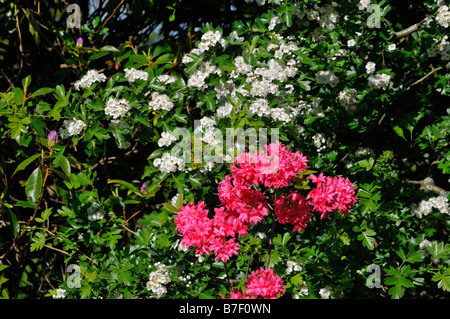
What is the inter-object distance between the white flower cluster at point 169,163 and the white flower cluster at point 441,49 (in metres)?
1.25

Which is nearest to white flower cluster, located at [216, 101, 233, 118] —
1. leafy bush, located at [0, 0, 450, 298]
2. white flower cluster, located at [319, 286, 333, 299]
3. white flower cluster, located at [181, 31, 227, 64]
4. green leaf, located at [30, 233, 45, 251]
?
leafy bush, located at [0, 0, 450, 298]

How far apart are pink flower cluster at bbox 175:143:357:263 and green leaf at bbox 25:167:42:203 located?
2.15 feet

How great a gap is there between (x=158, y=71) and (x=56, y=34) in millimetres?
595

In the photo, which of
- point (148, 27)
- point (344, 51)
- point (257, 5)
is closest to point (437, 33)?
point (344, 51)

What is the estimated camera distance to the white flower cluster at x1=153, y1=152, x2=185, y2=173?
1863 mm

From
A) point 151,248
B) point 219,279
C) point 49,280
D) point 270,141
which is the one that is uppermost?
point 270,141

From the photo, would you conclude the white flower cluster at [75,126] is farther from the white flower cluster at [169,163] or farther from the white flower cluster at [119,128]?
the white flower cluster at [169,163]

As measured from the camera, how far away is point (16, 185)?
7.60 feet

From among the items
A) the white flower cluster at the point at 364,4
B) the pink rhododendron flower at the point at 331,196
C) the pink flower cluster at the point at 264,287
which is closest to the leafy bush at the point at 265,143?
the white flower cluster at the point at 364,4

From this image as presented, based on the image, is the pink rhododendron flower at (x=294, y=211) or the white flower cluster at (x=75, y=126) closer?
the pink rhododendron flower at (x=294, y=211)

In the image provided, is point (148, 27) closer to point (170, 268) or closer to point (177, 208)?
point (177, 208)

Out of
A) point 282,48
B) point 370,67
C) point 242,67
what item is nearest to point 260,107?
point 242,67

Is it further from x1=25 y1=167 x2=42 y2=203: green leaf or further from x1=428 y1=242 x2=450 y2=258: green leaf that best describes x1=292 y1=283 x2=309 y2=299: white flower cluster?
x1=25 y1=167 x2=42 y2=203: green leaf

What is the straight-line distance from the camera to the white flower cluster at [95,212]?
195cm
